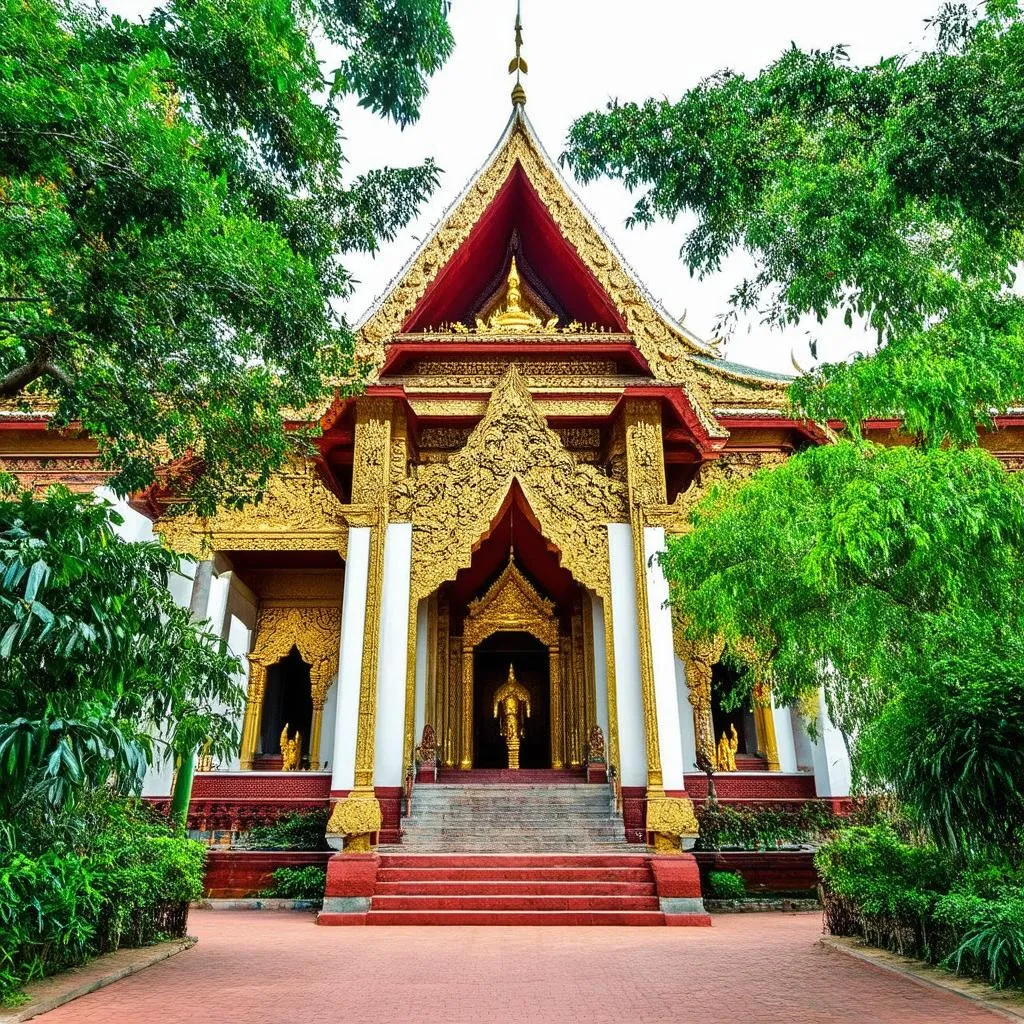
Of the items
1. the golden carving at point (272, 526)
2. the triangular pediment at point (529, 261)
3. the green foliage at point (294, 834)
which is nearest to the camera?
the green foliage at point (294, 834)

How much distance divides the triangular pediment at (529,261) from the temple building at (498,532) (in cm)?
3

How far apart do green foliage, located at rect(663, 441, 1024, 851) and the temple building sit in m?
2.61

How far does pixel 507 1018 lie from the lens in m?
2.99

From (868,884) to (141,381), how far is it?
16.9 feet

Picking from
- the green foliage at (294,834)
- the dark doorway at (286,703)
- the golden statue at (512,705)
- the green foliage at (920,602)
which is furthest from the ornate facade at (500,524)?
the green foliage at (920,602)

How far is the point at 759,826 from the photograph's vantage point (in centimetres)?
752

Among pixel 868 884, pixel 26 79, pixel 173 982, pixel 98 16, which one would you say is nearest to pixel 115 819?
pixel 173 982

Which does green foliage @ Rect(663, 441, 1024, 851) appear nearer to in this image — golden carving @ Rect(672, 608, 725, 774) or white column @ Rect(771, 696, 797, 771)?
white column @ Rect(771, 696, 797, 771)

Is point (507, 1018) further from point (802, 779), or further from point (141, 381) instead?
point (802, 779)

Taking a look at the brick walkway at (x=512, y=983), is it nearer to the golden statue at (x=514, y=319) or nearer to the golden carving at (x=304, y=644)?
the golden carving at (x=304, y=644)

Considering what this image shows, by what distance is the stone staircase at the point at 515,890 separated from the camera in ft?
19.0

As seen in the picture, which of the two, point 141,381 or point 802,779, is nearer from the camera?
point 141,381

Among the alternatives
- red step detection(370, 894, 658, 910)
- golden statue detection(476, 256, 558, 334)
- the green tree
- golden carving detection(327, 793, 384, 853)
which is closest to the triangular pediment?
golden statue detection(476, 256, 558, 334)

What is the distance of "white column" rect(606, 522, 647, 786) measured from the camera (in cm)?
→ 698
